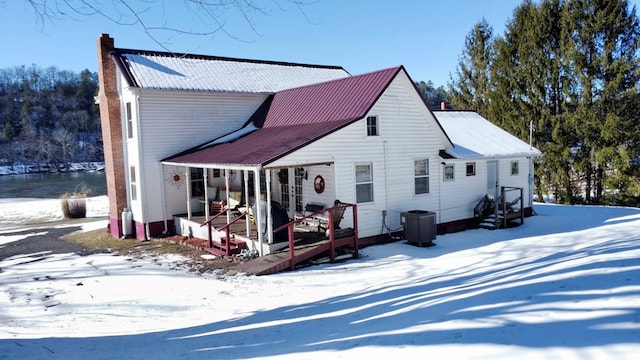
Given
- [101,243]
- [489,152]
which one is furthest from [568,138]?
[101,243]

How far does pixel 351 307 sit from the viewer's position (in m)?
7.50

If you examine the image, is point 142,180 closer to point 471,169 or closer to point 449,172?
point 449,172

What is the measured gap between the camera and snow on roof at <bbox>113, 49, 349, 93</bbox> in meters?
16.9

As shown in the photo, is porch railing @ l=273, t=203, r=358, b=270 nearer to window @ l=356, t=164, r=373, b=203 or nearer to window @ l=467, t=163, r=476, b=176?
window @ l=356, t=164, r=373, b=203

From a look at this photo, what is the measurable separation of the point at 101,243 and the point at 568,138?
1018 inches

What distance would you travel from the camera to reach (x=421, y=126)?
14953mm

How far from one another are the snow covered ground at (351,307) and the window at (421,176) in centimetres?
249

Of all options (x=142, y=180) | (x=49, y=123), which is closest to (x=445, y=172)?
(x=142, y=180)

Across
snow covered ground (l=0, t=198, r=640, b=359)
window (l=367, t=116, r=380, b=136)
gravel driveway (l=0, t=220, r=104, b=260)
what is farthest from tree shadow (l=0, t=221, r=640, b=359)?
gravel driveway (l=0, t=220, r=104, b=260)

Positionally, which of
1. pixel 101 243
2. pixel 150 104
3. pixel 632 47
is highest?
pixel 632 47

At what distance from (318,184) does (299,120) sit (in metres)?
3.18

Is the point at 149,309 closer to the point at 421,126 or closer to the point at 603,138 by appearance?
the point at 421,126

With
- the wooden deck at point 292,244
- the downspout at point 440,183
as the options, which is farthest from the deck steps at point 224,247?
the downspout at point 440,183

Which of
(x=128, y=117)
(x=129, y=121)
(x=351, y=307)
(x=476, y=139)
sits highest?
(x=128, y=117)
